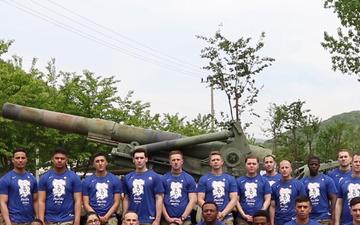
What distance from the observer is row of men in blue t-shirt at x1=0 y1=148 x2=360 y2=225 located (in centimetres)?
941

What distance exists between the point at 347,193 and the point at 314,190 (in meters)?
0.50

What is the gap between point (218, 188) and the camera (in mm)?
9852

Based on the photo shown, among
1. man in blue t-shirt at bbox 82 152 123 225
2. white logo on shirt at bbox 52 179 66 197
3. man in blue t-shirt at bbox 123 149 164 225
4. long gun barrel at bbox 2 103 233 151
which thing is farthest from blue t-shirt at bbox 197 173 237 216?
long gun barrel at bbox 2 103 233 151

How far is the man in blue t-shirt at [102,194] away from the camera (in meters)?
9.72

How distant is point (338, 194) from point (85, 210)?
3493 mm

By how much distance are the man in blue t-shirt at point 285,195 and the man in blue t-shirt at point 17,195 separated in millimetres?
3353

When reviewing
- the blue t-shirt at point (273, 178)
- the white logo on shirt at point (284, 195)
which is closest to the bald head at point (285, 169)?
the white logo on shirt at point (284, 195)

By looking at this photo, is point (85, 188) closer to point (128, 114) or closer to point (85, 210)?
point (85, 210)

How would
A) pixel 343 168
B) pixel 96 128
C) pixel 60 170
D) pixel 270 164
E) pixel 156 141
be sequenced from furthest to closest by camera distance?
pixel 96 128 → pixel 156 141 → pixel 270 164 → pixel 343 168 → pixel 60 170

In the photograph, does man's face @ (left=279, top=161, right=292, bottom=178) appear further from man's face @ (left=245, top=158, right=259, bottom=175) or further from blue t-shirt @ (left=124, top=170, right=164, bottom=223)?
blue t-shirt @ (left=124, top=170, right=164, bottom=223)

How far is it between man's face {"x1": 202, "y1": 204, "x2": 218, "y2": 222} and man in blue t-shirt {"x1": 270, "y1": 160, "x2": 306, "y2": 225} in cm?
185

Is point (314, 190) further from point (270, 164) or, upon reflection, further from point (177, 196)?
point (177, 196)

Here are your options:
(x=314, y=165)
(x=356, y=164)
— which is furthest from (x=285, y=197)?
(x=356, y=164)

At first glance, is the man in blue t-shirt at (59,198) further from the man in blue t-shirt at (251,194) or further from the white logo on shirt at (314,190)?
the white logo on shirt at (314,190)
